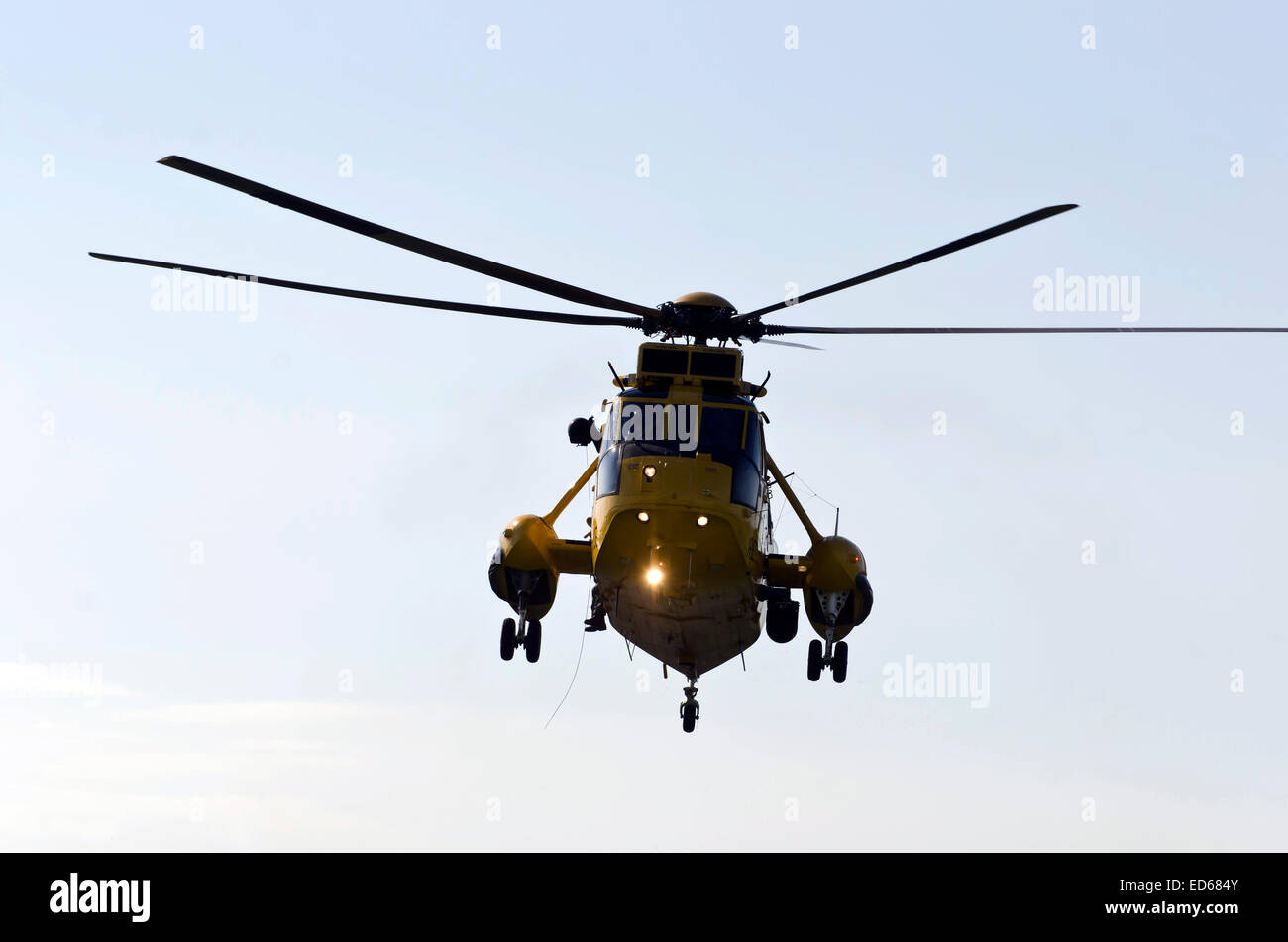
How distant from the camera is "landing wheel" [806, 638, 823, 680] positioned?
139ft

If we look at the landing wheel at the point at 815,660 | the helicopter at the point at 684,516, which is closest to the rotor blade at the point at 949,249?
the helicopter at the point at 684,516

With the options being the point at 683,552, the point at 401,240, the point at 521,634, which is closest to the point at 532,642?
the point at 521,634

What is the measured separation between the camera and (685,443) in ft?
131

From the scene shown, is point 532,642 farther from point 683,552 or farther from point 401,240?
point 401,240

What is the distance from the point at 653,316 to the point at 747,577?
6.21 meters

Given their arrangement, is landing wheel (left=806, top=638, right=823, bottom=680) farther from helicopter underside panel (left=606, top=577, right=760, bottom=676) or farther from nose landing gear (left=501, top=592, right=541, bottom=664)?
nose landing gear (left=501, top=592, right=541, bottom=664)

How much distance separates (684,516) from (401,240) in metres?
8.19
